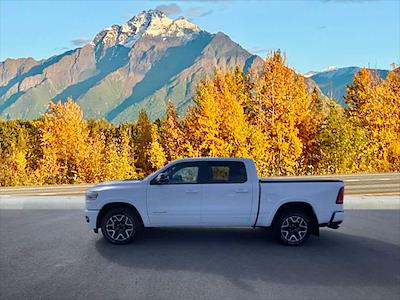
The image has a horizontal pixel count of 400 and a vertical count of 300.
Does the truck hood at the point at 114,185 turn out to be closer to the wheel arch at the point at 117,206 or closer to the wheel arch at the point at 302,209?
the wheel arch at the point at 117,206

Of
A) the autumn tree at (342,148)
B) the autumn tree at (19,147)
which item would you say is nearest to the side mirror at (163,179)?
the autumn tree at (342,148)

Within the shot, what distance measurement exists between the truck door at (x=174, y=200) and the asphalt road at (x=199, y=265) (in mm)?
540

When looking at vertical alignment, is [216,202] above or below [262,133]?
below

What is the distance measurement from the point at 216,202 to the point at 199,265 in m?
1.75

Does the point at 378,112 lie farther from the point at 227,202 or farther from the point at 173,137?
the point at 227,202

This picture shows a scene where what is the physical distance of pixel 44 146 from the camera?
45594 millimetres

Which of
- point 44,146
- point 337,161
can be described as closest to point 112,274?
point 337,161

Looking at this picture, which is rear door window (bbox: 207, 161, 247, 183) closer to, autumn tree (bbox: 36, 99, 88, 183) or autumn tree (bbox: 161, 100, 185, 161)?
autumn tree (bbox: 161, 100, 185, 161)

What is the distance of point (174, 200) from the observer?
9.30m

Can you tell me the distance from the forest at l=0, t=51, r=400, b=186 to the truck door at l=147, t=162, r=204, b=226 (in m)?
24.9

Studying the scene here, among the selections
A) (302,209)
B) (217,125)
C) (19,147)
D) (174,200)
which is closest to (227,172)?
(174,200)

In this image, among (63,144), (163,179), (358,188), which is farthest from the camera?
(63,144)

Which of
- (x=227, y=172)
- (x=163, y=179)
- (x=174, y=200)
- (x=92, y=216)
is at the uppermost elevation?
(x=227, y=172)

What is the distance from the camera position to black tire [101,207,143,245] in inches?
371
